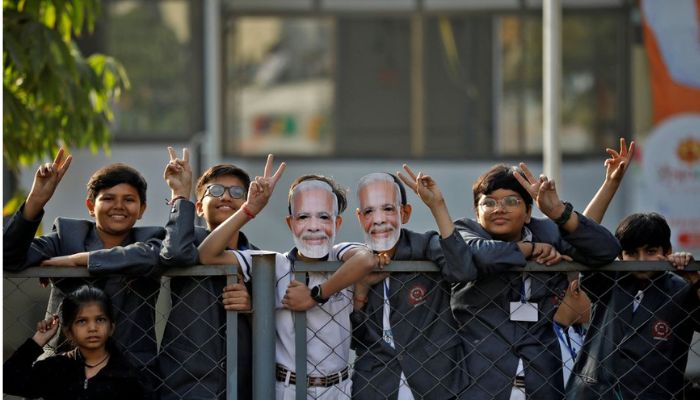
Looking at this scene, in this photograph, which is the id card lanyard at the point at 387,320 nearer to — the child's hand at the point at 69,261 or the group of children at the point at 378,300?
the group of children at the point at 378,300

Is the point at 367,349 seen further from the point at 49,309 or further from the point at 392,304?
the point at 49,309

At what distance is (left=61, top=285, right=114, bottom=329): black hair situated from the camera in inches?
165

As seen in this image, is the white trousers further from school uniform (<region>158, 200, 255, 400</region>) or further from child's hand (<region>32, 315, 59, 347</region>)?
child's hand (<region>32, 315, 59, 347</region>)

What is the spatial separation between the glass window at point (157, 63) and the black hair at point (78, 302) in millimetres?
7000

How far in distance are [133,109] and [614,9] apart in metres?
4.68

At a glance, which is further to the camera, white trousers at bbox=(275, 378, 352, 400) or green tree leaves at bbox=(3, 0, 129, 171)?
green tree leaves at bbox=(3, 0, 129, 171)

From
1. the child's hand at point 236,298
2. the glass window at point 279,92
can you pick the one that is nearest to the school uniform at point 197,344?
the child's hand at point 236,298

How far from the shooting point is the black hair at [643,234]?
4613mm

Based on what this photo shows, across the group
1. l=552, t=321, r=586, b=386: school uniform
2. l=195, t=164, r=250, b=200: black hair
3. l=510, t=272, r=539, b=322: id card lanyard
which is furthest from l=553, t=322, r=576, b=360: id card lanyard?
l=195, t=164, r=250, b=200: black hair

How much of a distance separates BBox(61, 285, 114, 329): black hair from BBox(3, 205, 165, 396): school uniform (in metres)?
0.06

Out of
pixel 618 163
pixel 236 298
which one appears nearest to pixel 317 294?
pixel 236 298

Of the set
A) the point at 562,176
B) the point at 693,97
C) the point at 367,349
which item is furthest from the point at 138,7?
the point at 367,349

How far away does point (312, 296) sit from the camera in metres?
4.23

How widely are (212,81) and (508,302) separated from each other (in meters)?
7.23
